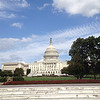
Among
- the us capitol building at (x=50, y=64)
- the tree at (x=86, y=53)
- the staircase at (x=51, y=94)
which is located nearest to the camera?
the staircase at (x=51, y=94)

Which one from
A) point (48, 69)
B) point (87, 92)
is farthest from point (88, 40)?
point (48, 69)

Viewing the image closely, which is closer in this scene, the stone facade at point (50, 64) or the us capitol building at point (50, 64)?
the us capitol building at point (50, 64)

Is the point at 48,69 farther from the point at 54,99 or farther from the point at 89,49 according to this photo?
the point at 54,99

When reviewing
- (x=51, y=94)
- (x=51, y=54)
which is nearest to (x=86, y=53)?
(x=51, y=94)

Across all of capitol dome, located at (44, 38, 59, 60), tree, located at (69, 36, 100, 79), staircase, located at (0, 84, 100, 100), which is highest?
capitol dome, located at (44, 38, 59, 60)

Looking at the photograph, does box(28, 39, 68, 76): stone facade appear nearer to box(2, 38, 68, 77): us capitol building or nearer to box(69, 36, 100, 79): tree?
box(2, 38, 68, 77): us capitol building

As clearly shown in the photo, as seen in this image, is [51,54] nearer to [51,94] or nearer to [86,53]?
[86,53]

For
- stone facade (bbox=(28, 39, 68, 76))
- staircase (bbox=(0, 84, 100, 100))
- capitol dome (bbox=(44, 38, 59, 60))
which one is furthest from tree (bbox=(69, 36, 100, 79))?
capitol dome (bbox=(44, 38, 59, 60))

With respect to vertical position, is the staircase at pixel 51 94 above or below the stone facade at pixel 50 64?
below

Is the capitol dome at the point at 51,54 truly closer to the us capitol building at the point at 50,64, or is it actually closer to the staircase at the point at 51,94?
the us capitol building at the point at 50,64

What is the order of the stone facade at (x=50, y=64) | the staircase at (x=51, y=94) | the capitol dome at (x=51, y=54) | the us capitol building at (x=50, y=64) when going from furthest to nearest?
the capitol dome at (x=51, y=54) → the stone facade at (x=50, y=64) → the us capitol building at (x=50, y=64) → the staircase at (x=51, y=94)

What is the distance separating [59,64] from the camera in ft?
421

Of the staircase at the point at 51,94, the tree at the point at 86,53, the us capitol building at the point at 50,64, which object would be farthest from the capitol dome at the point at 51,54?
the staircase at the point at 51,94

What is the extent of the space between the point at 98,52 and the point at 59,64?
87.6 m
